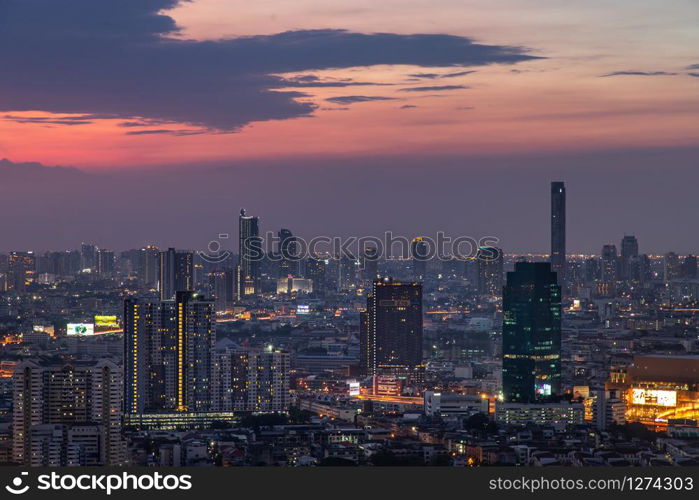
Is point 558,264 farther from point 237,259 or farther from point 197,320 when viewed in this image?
point 197,320

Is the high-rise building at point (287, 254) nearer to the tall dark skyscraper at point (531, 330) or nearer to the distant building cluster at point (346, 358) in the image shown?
the distant building cluster at point (346, 358)

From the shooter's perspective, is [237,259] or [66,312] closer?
[66,312]

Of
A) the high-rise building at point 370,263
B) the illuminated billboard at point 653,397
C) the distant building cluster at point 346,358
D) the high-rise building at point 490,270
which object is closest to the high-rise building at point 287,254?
the distant building cluster at point 346,358

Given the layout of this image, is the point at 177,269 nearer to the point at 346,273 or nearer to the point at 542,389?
the point at 346,273

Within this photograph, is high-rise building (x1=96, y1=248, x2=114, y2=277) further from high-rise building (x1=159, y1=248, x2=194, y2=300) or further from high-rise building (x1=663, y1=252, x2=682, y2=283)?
high-rise building (x1=663, y1=252, x2=682, y2=283)

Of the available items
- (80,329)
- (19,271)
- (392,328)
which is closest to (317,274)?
(19,271)

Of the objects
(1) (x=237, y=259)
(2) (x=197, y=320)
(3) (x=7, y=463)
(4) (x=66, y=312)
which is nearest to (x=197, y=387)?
(2) (x=197, y=320)
